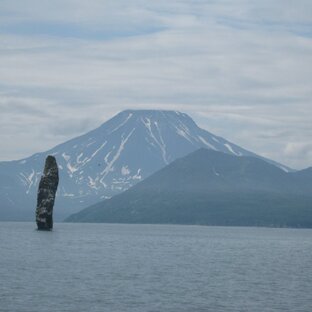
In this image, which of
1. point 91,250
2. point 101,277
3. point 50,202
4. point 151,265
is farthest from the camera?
point 50,202

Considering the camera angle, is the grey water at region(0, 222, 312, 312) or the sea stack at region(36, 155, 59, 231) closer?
the grey water at region(0, 222, 312, 312)

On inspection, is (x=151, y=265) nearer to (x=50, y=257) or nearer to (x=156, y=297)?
(x=50, y=257)

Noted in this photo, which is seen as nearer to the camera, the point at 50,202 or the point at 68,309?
the point at 68,309

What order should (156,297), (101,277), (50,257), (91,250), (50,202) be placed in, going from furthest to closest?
(50,202) → (91,250) → (50,257) → (101,277) → (156,297)

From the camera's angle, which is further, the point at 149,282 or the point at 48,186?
the point at 48,186

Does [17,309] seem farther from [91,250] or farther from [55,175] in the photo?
[55,175]

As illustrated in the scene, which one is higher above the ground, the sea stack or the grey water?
the sea stack

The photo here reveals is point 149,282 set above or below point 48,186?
below

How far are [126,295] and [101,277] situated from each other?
14088mm

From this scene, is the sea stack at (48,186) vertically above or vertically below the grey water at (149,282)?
above

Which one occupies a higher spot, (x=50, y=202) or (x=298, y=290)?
(x=50, y=202)

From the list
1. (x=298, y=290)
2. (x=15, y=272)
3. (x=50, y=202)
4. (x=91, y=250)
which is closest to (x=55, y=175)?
(x=50, y=202)

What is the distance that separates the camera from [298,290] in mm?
81188

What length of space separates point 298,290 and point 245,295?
7329 millimetres
